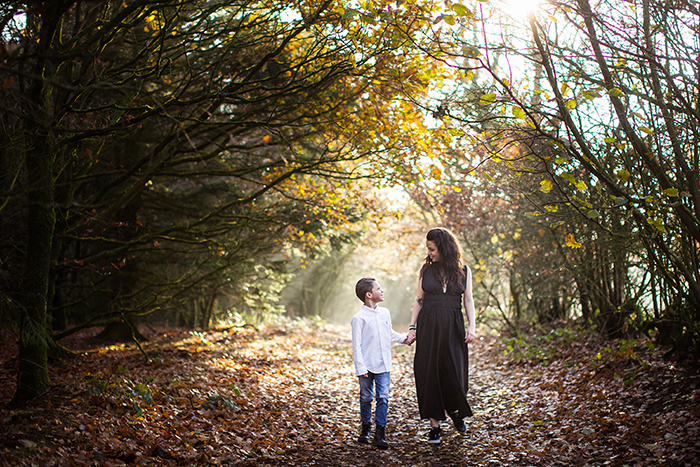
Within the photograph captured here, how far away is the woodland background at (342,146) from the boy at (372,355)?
1.93 metres

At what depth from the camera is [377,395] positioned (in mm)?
5027

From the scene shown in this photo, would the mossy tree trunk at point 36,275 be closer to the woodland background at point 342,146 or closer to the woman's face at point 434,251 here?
the woodland background at point 342,146

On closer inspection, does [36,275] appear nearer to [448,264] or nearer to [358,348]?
[358,348]

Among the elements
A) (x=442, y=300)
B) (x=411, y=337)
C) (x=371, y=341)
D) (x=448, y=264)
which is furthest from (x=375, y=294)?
(x=448, y=264)

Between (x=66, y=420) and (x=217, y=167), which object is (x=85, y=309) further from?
(x=66, y=420)

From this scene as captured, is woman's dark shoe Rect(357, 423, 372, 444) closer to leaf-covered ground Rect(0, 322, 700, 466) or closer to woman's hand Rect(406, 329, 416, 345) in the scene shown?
leaf-covered ground Rect(0, 322, 700, 466)

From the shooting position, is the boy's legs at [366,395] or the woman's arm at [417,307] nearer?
the boy's legs at [366,395]

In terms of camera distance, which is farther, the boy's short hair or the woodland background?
the boy's short hair

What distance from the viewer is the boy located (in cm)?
498

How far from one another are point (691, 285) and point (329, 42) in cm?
524

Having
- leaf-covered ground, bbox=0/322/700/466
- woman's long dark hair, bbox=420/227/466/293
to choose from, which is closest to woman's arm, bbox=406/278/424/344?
woman's long dark hair, bbox=420/227/466/293

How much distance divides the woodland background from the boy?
1933mm

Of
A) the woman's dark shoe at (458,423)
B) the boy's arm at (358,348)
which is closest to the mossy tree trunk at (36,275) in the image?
the boy's arm at (358,348)

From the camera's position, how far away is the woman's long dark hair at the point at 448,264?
5.30 meters
